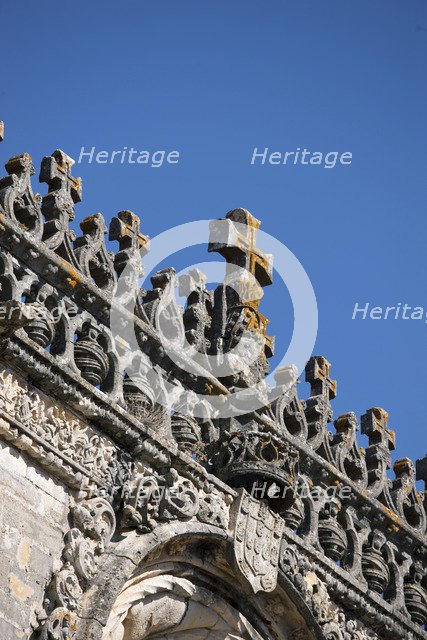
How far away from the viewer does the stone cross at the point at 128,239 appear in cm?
1730

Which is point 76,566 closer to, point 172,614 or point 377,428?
point 172,614

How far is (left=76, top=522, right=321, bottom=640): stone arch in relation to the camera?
15.6 m

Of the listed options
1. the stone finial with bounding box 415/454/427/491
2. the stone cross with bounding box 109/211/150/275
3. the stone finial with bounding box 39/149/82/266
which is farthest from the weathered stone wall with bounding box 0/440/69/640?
the stone finial with bounding box 415/454/427/491

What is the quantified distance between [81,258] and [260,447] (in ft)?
7.78

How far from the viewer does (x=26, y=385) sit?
1551cm

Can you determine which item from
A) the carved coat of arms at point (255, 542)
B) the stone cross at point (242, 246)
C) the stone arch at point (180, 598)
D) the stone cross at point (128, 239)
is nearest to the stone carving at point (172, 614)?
the stone arch at point (180, 598)

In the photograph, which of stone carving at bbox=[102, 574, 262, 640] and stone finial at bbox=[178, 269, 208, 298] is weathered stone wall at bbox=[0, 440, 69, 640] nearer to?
stone carving at bbox=[102, 574, 262, 640]

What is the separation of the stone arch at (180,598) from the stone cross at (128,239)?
2.42 metres

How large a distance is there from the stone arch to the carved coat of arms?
0.13m

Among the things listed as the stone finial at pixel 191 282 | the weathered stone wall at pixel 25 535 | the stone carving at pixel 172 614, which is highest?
the stone finial at pixel 191 282

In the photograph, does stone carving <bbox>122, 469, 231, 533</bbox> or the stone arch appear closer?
the stone arch

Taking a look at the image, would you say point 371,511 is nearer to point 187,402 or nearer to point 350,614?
point 350,614

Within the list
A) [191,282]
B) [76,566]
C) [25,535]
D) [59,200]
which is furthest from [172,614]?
[59,200]

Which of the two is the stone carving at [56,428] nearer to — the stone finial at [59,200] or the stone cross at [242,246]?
the stone finial at [59,200]
